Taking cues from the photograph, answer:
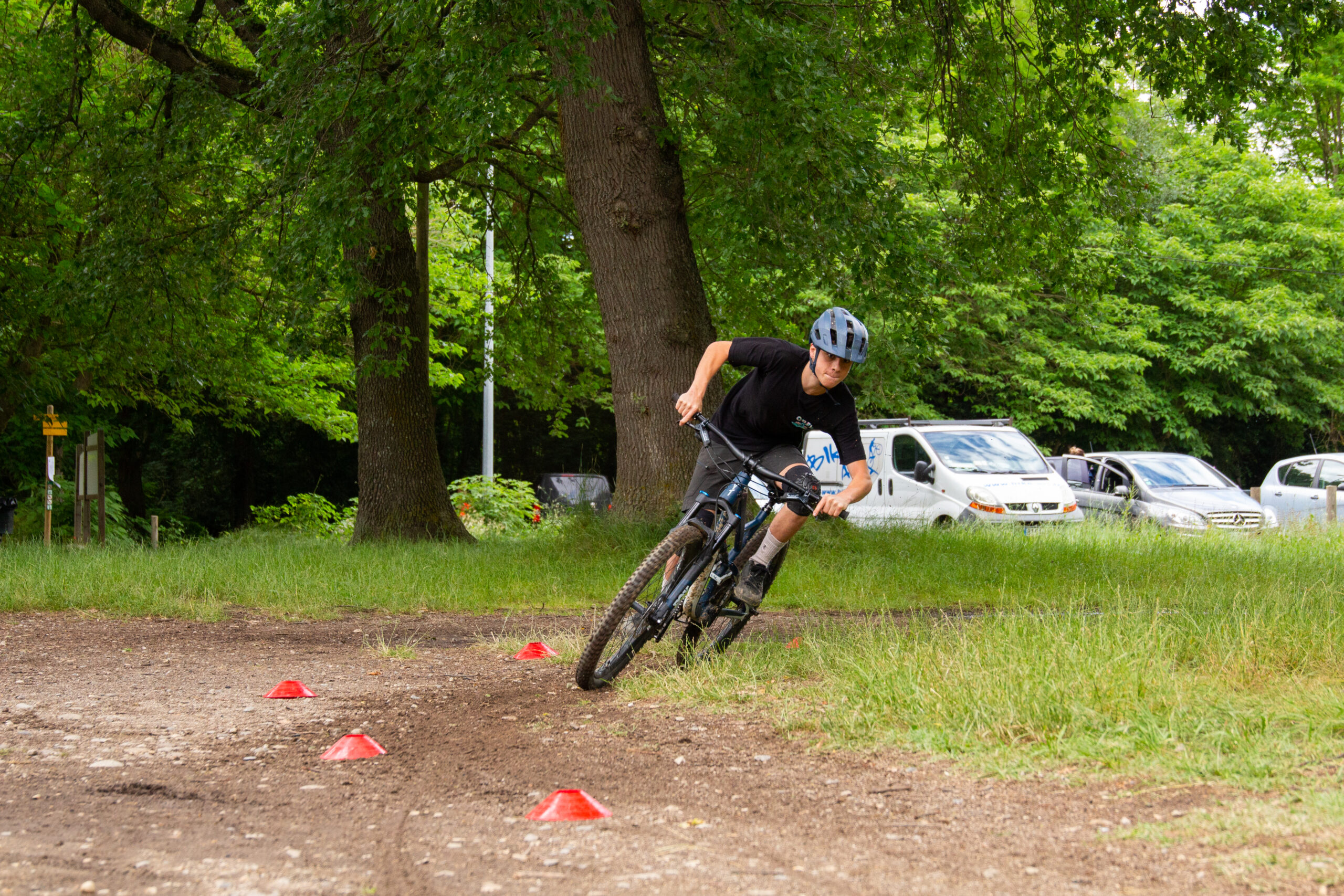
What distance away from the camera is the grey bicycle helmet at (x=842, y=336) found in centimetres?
555

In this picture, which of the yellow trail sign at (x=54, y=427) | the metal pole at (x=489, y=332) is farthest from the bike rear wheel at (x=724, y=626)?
the yellow trail sign at (x=54, y=427)

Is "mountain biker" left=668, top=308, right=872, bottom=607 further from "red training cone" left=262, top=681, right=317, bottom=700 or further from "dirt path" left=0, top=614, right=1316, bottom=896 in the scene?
"red training cone" left=262, top=681, right=317, bottom=700

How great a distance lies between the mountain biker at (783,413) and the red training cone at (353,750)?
1.90 m

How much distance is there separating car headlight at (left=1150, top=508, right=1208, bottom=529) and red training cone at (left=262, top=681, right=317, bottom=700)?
14.4 meters

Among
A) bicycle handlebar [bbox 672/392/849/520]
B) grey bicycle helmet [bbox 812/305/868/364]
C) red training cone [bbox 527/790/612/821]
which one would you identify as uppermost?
grey bicycle helmet [bbox 812/305/868/364]

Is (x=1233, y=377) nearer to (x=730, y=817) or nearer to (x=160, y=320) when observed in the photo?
(x=160, y=320)

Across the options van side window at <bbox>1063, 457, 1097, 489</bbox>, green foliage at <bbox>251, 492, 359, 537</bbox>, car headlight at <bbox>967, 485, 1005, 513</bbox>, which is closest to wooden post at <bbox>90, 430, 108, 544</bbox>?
green foliage at <bbox>251, 492, 359, 537</bbox>

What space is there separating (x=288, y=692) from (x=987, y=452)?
14.1 m

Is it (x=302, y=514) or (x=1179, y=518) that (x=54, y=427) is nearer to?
(x=302, y=514)

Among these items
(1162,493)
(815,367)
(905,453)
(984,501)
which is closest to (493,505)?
(905,453)

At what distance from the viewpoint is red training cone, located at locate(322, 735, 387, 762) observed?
4.79m

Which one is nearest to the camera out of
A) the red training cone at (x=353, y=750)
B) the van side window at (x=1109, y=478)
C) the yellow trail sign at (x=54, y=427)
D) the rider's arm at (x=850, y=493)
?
the red training cone at (x=353, y=750)

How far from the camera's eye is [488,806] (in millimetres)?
4074

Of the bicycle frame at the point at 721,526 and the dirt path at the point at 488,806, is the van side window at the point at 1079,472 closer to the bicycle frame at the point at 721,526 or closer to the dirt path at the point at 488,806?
the bicycle frame at the point at 721,526
